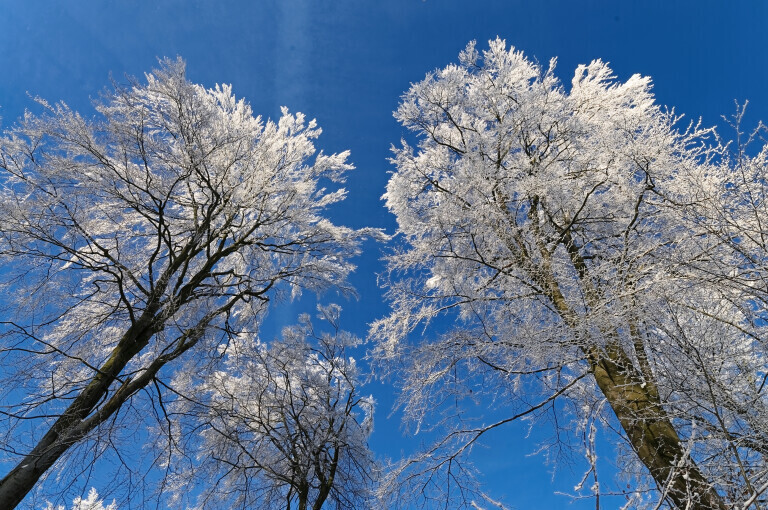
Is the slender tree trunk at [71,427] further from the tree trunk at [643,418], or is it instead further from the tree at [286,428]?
the tree trunk at [643,418]

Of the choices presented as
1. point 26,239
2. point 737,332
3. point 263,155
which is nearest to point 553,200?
point 737,332

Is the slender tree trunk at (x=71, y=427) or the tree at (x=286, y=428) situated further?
the tree at (x=286, y=428)

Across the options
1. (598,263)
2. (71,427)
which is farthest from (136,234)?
(598,263)

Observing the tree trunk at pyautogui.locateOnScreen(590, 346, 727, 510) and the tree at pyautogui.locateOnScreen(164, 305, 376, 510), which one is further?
the tree at pyautogui.locateOnScreen(164, 305, 376, 510)

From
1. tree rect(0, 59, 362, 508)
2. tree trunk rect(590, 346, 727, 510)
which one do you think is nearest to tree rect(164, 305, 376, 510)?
tree rect(0, 59, 362, 508)

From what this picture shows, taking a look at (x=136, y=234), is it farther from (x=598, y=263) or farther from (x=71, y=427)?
(x=598, y=263)

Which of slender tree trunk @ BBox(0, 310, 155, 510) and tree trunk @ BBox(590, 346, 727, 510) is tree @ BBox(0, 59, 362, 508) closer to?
slender tree trunk @ BBox(0, 310, 155, 510)

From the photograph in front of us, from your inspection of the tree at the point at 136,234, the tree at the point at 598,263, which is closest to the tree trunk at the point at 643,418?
the tree at the point at 598,263

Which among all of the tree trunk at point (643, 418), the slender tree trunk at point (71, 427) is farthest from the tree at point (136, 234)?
the tree trunk at point (643, 418)

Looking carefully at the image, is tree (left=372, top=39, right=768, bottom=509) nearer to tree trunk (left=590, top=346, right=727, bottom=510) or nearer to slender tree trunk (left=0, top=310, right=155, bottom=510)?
tree trunk (left=590, top=346, right=727, bottom=510)

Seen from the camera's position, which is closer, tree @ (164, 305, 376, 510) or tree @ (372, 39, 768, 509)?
tree @ (372, 39, 768, 509)

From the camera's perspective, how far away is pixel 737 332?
3.84m

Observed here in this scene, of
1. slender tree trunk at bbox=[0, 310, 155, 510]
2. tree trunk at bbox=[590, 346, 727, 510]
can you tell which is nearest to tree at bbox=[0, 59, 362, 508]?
slender tree trunk at bbox=[0, 310, 155, 510]

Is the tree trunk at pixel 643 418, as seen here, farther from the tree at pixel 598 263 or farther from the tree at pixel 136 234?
the tree at pixel 136 234
